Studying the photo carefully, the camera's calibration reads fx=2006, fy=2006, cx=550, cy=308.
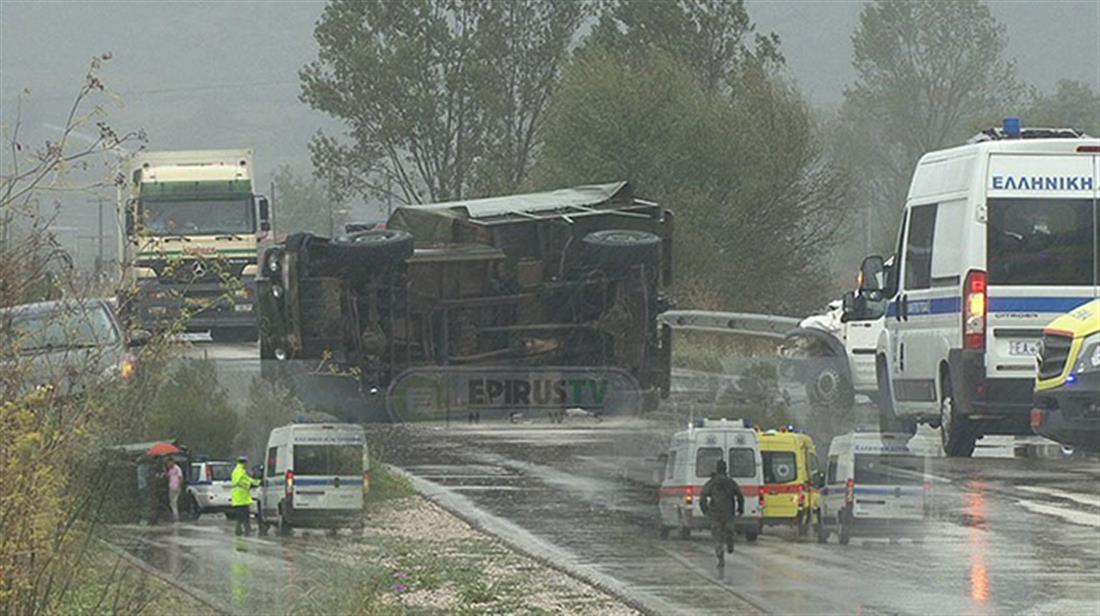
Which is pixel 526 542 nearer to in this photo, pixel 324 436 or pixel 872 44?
pixel 324 436

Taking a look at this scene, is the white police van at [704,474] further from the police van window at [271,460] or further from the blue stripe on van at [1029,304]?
the police van window at [271,460]

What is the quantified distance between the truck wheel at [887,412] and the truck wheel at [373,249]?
5723 millimetres

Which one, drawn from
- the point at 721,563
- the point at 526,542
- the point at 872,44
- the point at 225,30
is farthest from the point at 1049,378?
the point at 225,30

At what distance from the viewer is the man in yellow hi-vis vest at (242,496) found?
51.6 feet

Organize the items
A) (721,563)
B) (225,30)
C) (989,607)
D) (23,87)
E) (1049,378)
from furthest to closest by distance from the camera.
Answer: (225,30) < (721,563) < (1049,378) < (989,607) < (23,87)

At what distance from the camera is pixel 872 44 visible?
70.4 metres

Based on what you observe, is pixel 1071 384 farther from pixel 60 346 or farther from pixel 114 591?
pixel 60 346

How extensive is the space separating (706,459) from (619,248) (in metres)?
3.60

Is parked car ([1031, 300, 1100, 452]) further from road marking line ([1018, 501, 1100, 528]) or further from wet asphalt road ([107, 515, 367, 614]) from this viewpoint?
wet asphalt road ([107, 515, 367, 614])

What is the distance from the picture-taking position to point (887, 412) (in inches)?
783

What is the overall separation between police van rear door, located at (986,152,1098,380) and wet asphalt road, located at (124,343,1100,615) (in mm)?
1332

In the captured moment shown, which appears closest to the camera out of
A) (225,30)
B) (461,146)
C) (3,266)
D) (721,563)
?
(3,266)

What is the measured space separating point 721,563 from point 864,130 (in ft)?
198

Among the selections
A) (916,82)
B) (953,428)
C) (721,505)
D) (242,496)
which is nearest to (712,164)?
(953,428)
